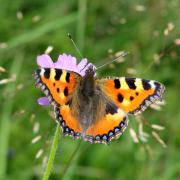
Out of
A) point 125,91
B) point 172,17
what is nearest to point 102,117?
point 125,91

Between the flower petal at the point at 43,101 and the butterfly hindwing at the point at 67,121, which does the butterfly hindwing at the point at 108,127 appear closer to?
the butterfly hindwing at the point at 67,121

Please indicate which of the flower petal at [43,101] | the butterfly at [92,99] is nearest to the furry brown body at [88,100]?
the butterfly at [92,99]

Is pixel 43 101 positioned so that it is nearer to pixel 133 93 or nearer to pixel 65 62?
pixel 65 62

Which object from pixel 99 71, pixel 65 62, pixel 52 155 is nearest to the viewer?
pixel 52 155

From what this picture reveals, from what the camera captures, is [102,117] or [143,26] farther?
[143,26]

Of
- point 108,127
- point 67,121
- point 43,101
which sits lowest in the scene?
point 108,127

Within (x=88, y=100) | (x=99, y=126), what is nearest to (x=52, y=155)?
(x=99, y=126)

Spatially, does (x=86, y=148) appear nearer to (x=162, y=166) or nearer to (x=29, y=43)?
(x=162, y=166)
